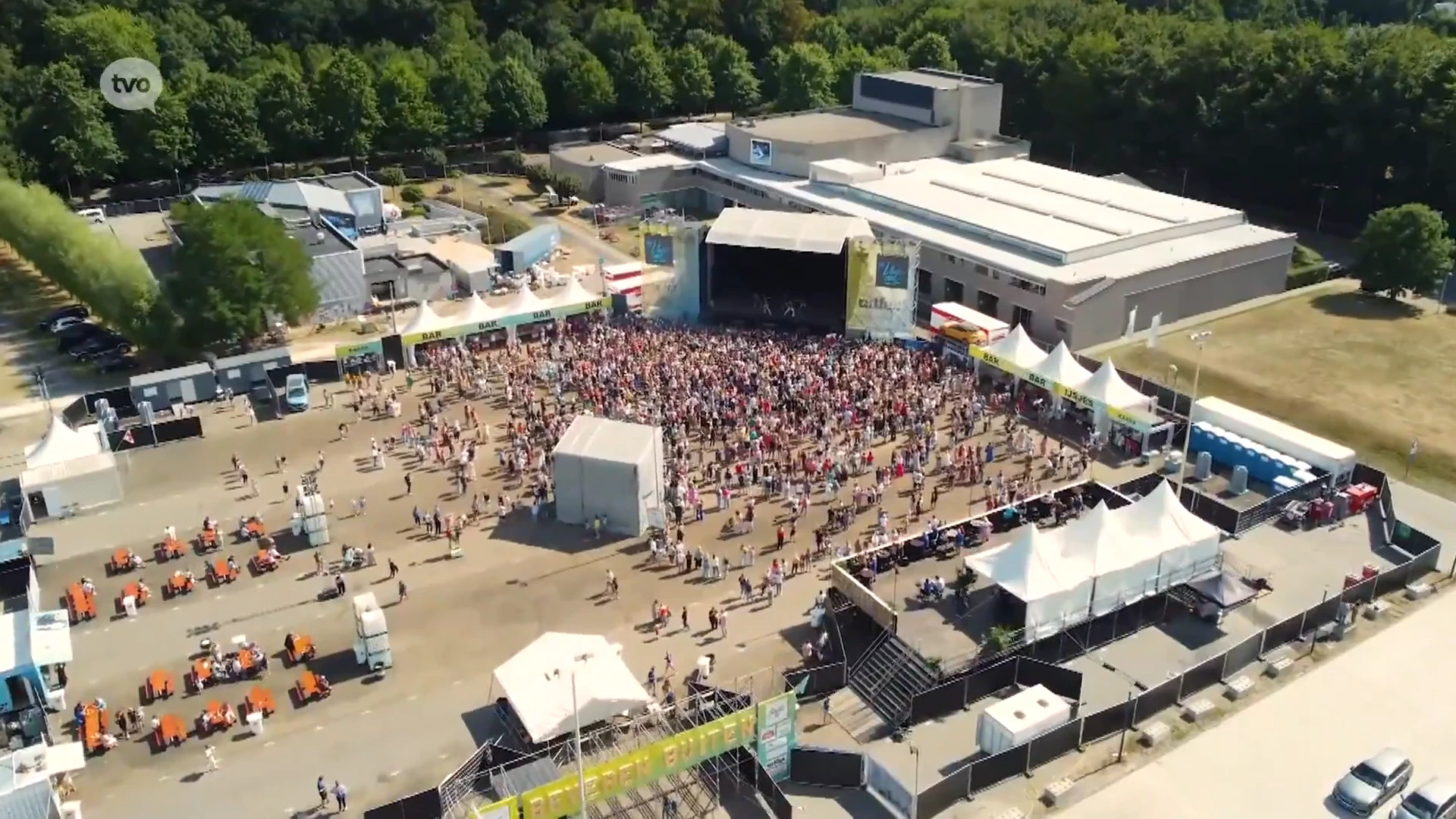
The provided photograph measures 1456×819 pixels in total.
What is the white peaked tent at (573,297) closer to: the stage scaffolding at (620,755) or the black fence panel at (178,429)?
the black fence panel at (178,429)

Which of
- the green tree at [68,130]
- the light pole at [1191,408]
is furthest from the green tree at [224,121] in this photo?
the light pole at [1191,408]

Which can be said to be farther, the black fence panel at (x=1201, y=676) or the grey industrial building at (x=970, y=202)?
the grey industrial building at (x=970, y=202)

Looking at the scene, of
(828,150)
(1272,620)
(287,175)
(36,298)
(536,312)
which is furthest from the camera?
(287,175)

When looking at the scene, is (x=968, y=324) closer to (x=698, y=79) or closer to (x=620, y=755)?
(x=620, y=755)

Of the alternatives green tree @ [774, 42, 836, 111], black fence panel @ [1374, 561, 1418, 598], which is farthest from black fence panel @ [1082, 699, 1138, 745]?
green tree @ [774, 42, 836, 111]

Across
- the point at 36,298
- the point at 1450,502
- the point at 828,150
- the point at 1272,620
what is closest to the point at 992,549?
the point at 1272,620

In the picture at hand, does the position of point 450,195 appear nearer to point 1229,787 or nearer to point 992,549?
point 992,549
